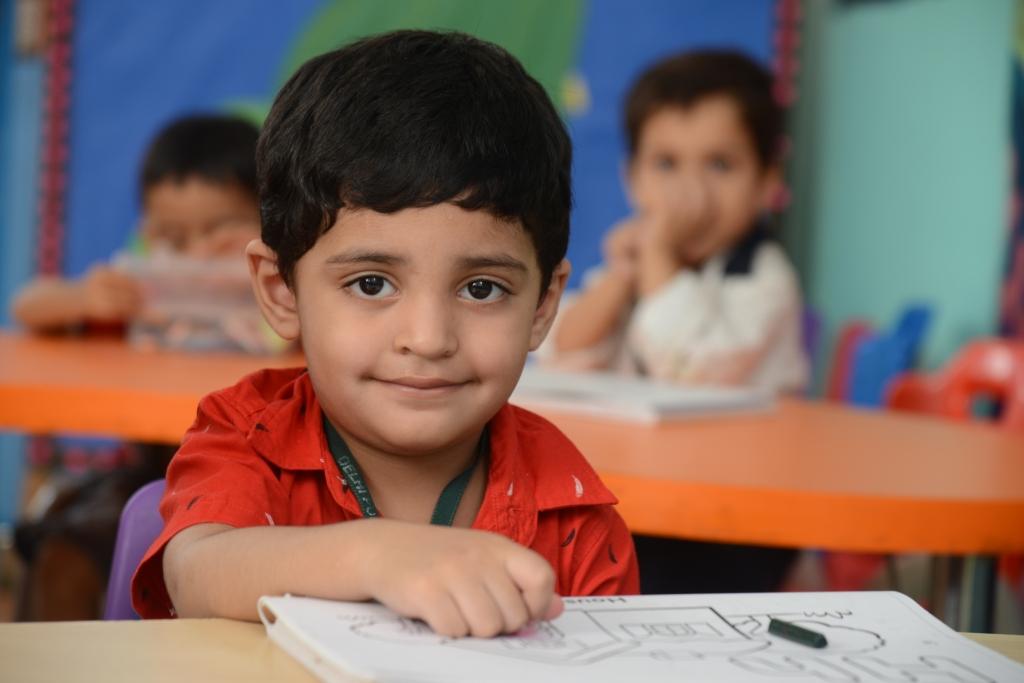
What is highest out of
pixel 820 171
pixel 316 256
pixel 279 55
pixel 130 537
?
pixel 279 55

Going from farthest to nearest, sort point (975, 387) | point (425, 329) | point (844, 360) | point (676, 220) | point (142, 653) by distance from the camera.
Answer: point (844, 360)
point (676, 220)
point (975, 387)
point (425, 329)
point (142, 653)

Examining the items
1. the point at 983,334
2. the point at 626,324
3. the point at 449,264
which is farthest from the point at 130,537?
the point at 983,334

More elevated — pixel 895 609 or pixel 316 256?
pixel 316 256

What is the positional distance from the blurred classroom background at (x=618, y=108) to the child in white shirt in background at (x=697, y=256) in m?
0.54

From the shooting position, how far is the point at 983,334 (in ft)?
8.93

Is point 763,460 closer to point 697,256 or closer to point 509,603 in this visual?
point 509,603

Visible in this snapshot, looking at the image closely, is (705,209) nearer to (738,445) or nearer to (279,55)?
(738,445)

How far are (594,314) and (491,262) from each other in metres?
1.34

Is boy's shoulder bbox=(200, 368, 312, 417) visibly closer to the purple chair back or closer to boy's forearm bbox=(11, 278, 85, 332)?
the purple chair back

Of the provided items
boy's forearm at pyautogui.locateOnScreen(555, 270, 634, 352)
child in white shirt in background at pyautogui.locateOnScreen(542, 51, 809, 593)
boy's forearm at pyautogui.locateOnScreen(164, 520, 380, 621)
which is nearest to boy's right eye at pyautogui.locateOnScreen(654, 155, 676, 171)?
child in white shirt in background at pyautogui.locateOnScreen(542, 51, 809, 593)

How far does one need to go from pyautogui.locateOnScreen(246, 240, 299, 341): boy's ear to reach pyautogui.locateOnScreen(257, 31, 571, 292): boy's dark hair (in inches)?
0.5

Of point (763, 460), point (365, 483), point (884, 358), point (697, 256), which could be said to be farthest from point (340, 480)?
point (884, 358)

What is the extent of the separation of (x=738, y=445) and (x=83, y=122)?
2.60 meters

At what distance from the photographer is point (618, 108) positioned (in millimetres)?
3232
